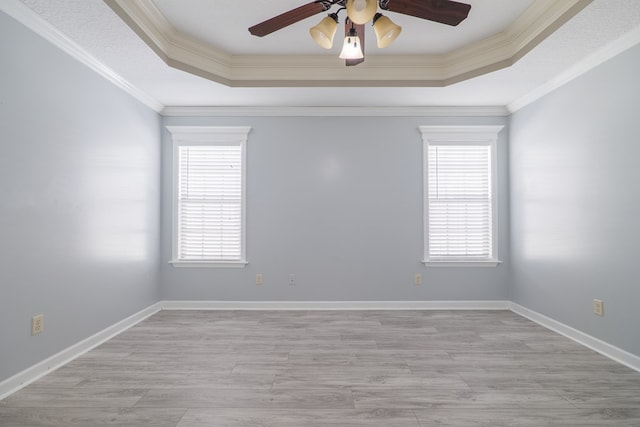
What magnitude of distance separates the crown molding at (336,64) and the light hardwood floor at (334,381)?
2.53 metres

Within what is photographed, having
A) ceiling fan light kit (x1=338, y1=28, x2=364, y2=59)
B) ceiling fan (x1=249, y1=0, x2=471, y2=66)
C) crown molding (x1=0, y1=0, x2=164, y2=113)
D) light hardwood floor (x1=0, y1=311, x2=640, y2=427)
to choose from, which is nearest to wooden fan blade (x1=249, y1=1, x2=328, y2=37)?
ceiling fan (x1=249, y1=0, x2=471, y2=66)

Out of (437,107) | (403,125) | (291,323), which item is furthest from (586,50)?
(291,323)

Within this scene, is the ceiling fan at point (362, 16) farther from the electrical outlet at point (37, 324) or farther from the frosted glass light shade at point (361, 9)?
the electrical outlet at point (37, 324)

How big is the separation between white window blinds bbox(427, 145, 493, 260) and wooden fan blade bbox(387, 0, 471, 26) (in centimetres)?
246

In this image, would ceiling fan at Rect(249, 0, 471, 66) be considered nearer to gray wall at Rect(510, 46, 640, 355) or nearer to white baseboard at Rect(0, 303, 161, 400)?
gray wall at Rect(510, 46, 640, 355)

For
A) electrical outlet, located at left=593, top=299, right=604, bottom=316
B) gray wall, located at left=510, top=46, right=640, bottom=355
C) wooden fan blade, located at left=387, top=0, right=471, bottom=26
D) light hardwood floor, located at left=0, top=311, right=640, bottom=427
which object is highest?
wooden fan blade, located at left=387, top=0, right=471, bottom=26

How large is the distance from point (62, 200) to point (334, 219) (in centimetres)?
272

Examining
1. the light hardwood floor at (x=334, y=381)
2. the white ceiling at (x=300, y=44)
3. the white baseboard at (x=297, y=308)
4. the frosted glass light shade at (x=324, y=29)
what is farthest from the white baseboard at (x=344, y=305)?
the frosted glass light shade at (x=324, y=29)

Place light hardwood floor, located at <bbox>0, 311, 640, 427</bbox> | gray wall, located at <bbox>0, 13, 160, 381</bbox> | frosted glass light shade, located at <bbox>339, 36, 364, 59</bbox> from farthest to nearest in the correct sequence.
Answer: gray wall, located at <bbox>0, 13, 160, 381</bbox> → frosted glass light shade, located at <bbox>339, 36, 364, 59</bbox> → light hardwood floor, located at <bbox>0, 311, 640, 427</bbox>

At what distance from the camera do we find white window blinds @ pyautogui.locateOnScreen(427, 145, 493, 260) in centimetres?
434

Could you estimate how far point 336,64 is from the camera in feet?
11.8

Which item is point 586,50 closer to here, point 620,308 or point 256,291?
point 620,308

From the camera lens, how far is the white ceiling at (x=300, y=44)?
2447 millimetres

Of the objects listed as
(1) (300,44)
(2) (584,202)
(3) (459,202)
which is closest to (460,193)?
(3) (459,202)
